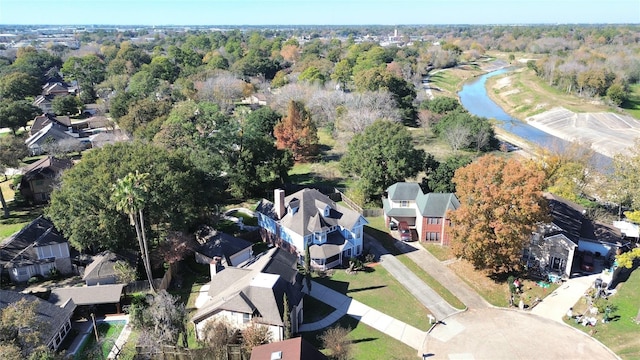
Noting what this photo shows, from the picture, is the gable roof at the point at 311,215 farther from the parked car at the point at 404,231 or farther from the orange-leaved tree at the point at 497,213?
the orange-leaved tree at the point at 497,213

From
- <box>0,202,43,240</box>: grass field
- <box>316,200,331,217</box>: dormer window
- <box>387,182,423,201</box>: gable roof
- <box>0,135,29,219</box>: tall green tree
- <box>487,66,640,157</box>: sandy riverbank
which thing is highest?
<box>0,135,29,219</box>: tall green tree

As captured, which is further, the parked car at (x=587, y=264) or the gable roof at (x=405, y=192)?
the gable roof at (x=405, y=192)

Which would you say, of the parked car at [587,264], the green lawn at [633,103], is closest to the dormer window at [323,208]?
the parked car at [587,264]

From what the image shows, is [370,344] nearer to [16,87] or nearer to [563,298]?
[563,298]

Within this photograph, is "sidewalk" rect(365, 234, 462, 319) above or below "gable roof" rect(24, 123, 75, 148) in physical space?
below

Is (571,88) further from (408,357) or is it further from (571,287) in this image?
(408,357)

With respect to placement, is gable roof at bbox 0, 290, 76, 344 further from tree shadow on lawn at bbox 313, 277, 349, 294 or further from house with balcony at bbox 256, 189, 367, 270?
tree shadow on lawn at bbox 313, 277, 349, 294

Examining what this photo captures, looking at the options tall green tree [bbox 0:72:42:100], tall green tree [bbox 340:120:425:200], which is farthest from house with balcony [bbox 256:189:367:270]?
tall green tree [bbox 0:72:42:100]
